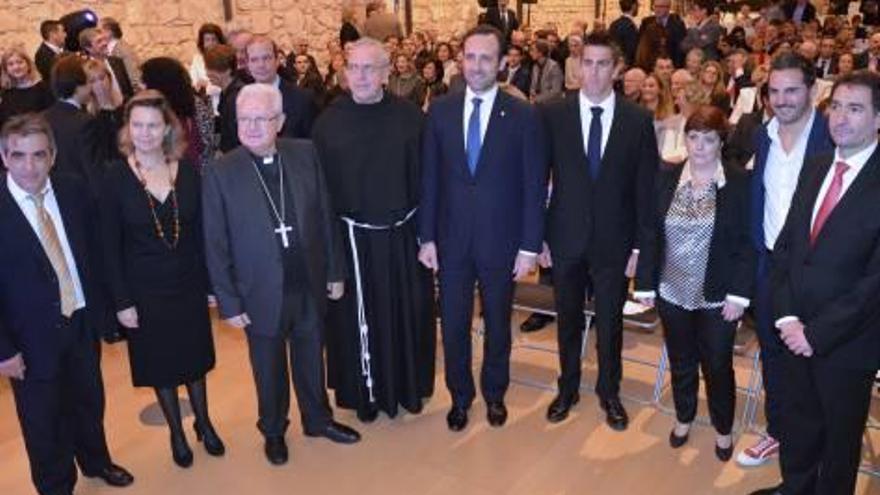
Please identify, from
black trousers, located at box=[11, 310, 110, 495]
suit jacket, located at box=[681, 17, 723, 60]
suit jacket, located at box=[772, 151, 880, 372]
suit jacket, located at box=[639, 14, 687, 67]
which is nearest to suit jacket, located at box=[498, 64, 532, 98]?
suit jacket, located at box=[639, 14, 687, 67]

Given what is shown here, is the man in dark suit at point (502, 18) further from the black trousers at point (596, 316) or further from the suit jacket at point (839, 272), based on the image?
the suit jacket at point (839, 272)

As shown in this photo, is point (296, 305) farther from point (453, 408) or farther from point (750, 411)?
point (750, 411)

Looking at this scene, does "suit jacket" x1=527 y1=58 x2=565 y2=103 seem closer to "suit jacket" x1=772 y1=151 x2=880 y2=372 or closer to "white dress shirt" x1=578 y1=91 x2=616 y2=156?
"white dress shirt" x1=578 y1=91 x2=616 y2=156

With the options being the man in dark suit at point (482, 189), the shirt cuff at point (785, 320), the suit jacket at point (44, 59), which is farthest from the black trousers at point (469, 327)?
the suit jacket at point (44, 59)

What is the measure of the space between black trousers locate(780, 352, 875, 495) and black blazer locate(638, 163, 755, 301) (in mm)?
371

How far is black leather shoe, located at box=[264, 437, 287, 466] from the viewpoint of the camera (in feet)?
12.5

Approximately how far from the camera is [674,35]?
33.1 ft

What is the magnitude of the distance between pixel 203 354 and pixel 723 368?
7.23 feet

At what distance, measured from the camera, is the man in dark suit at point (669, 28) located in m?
10.0

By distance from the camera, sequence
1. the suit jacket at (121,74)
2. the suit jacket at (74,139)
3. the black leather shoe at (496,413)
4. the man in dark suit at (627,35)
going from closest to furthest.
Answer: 1. the black leather shoe at (496,413)
2. the suit jacket at (74,139)
3. the suit jacket at (121,74)
4. the man in dark suit at (627,35)

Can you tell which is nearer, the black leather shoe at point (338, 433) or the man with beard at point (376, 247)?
the man with beard at point (376, 247)

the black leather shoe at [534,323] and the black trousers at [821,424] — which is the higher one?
the black trousers at [821,424]

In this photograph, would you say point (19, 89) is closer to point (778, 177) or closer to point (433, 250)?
point (433, 250)

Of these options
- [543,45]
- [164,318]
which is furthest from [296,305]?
[543,45]
